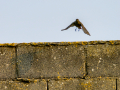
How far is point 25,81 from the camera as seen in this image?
3834mm

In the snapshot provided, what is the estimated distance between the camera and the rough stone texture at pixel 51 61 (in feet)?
12.6

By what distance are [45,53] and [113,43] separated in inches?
47.7

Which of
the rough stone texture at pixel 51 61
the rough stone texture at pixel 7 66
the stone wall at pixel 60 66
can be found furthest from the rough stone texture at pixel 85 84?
the rough stone texture at pixel 7 66

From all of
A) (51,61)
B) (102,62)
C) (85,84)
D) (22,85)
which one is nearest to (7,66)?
(22,85)

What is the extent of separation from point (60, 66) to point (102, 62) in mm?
740

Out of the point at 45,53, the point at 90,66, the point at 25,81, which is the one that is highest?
the point at 45,53

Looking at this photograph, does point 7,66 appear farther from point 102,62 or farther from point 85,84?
point 102,62

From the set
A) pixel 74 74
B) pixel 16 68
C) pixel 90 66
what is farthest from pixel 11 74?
pixel 90 66

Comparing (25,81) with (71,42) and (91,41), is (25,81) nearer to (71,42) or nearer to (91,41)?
(71,42)

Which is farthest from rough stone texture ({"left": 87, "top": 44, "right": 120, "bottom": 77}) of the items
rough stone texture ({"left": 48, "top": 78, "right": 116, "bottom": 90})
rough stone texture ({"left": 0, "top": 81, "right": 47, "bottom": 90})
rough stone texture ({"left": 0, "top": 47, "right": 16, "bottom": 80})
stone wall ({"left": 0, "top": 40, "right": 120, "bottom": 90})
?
rough stone texture ({"left": 0, "top": 47, "right": 16, "bottom": 80})

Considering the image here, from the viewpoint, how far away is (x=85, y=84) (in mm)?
3832

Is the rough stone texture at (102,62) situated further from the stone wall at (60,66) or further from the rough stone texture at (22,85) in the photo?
the rough stone texture at (22,85)

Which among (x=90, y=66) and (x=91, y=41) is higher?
(x=91, y=41)

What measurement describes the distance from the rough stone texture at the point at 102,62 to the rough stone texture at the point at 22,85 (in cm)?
85
